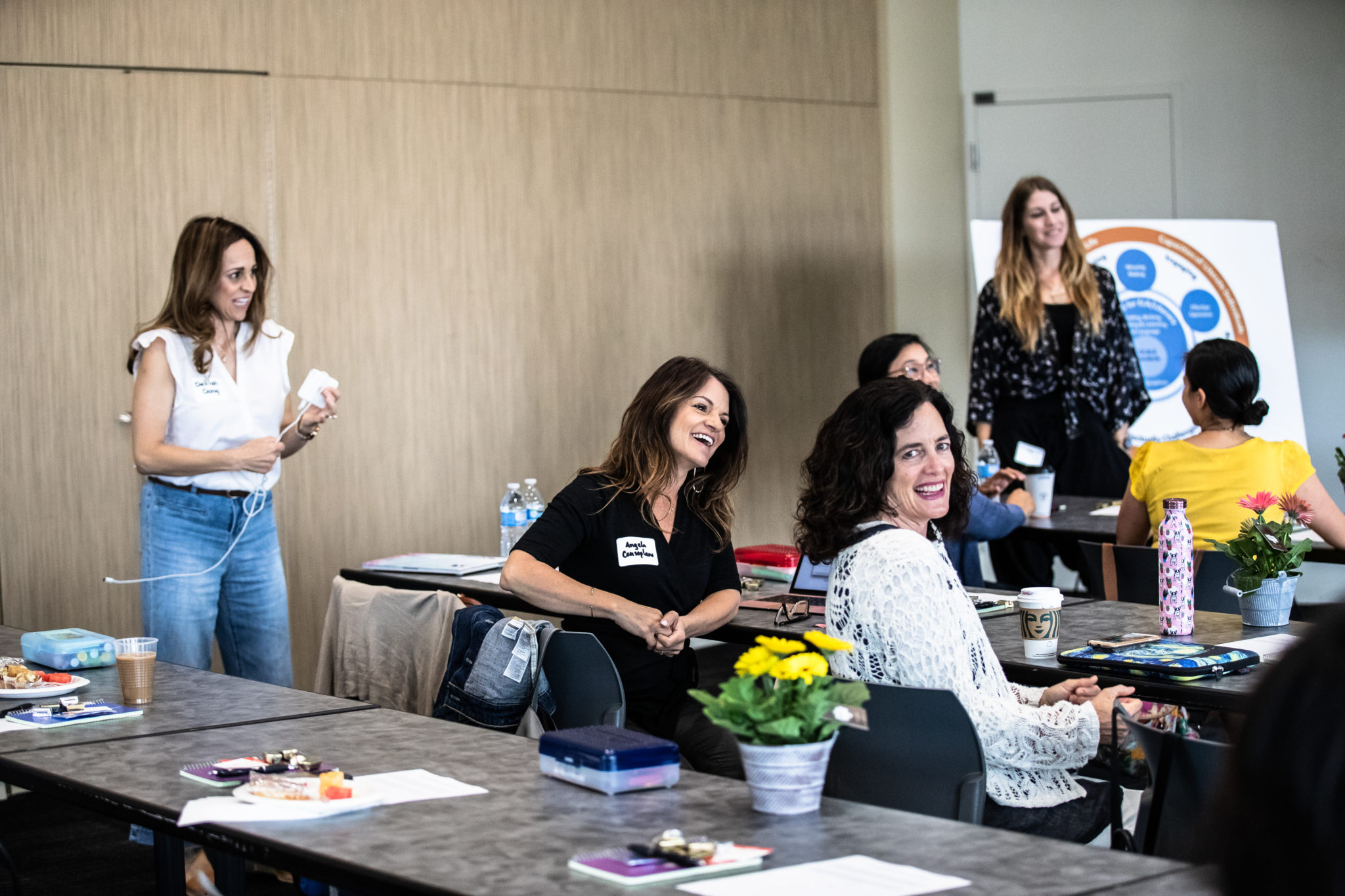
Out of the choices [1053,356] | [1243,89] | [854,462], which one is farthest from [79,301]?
[1243,89]

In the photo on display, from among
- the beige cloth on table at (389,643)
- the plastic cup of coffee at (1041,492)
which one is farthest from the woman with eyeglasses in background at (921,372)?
the beige cloth on table at (389,643)

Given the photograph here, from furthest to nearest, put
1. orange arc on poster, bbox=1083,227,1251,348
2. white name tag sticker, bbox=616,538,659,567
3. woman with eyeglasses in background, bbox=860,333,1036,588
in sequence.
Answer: orange arc on poster, bbox=1083,227,1251,348, woman with eyeglasses in background, bbox=860,333,1036,588, white name tag sticker, bbox=616,538,659,567

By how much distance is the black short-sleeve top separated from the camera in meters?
3.12

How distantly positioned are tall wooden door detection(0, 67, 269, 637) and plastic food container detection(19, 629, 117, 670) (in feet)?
7.16

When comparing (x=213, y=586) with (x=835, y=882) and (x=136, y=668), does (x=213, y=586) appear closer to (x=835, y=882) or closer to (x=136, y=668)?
(x=136, y=668)

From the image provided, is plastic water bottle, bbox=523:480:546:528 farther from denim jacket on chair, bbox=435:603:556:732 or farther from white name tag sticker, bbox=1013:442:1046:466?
denim jacket on chair, bbox=435:603:556:732

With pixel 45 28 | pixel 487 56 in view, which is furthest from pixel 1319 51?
pixel 45 28

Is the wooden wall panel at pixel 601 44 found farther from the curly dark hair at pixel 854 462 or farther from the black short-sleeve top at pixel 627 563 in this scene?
the curly dark hair at pixel 854 462

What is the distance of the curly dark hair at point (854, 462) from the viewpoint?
2.50 meters

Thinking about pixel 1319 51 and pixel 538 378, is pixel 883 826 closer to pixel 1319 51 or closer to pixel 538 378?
pixel 538 378

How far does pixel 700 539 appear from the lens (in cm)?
326

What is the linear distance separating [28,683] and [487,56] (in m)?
3.87

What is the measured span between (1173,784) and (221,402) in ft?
8.42

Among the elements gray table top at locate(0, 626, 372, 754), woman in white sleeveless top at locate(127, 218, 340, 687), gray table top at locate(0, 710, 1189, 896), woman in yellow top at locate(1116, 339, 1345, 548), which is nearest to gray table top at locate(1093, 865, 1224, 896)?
gray table top at locate(0, 710, 1189, 896)
